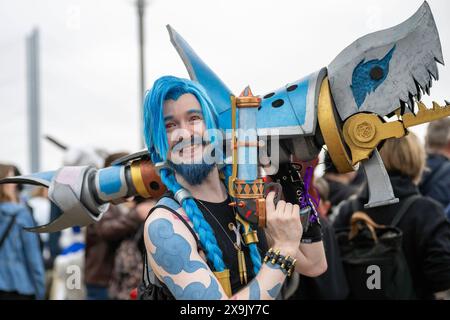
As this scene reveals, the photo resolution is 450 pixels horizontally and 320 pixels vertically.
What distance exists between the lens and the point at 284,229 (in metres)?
1.56

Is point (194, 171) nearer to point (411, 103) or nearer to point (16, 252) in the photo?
point (411, 103)

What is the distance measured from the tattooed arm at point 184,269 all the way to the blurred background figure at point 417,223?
4.93ft

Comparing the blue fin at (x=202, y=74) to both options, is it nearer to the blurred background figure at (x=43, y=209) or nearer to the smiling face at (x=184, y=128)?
the smiling face at (x=184, y=128)

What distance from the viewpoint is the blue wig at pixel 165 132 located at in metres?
1.62

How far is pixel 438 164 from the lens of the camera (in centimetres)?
356

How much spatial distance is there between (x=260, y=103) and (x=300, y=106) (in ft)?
0.36

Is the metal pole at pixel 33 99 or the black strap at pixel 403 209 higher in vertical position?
the metal pole at pixel 33 99

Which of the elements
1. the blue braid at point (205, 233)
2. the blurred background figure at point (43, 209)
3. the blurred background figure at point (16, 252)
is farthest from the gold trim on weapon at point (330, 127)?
the blurred background figure at point (43, 209)

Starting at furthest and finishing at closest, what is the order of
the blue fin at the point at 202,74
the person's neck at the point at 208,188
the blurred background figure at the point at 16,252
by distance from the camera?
the blurred background figure at the point at 16,252, the blue fin at the point at 202,74, the person's neck at the point at 208,188

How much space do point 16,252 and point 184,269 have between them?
2388 mm

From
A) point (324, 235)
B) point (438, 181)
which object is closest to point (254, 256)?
point (324, 235)

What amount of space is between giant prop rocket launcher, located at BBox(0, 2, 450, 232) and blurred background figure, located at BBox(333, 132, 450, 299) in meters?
1.25

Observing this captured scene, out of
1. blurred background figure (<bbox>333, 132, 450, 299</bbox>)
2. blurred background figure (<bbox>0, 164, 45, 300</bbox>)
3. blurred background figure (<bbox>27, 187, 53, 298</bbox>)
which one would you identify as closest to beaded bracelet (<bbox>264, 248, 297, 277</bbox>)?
blurred background figure (<bbox>333, 132, 450, 299</bbox>)
